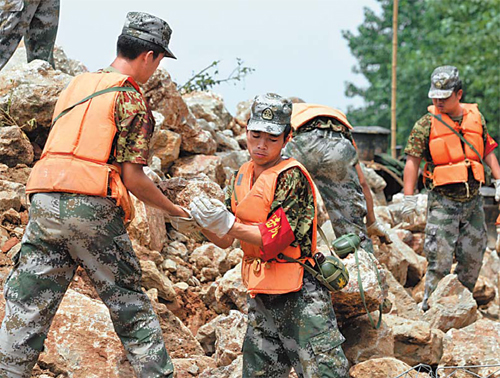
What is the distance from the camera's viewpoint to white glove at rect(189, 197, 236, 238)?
11.1ft

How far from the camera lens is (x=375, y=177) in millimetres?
12828

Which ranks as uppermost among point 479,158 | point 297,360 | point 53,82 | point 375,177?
point 53,82

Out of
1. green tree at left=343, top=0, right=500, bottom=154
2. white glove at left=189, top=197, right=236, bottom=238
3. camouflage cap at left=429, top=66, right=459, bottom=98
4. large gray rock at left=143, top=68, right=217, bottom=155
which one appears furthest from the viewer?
green tree at left=343, top=0, right=500, bottom=154

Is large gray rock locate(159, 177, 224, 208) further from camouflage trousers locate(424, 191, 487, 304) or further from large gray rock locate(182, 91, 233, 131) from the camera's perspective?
large gray rock locate(182, 91, 233, 131)

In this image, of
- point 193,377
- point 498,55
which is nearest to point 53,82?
point 193,377

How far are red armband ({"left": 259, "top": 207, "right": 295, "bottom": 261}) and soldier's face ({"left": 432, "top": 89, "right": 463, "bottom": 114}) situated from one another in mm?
3746

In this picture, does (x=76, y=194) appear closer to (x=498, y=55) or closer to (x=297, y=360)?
(x=297, y=360)

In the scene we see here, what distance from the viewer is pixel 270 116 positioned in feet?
12.1

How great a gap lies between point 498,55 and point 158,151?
16.9 m

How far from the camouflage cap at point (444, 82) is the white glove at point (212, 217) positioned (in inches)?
151

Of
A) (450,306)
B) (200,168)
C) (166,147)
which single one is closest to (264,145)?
(450,306)

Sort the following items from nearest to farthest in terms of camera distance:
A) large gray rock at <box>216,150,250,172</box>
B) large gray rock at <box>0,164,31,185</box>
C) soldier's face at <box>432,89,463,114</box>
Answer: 1. large gray rock at <box>0,164,31,185</box>
2. soldier's face at <box>432,89,463,114</box>
3. large gray rock at <box>216,150,250,172</box>

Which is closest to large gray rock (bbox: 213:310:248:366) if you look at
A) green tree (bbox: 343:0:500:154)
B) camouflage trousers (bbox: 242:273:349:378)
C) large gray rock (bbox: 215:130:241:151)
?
camouflage trousers (bbox: 242:273:349:378)

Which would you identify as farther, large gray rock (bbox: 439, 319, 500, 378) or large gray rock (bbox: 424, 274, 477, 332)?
large gray rock (bbox: 424, 274, 477, 332)
